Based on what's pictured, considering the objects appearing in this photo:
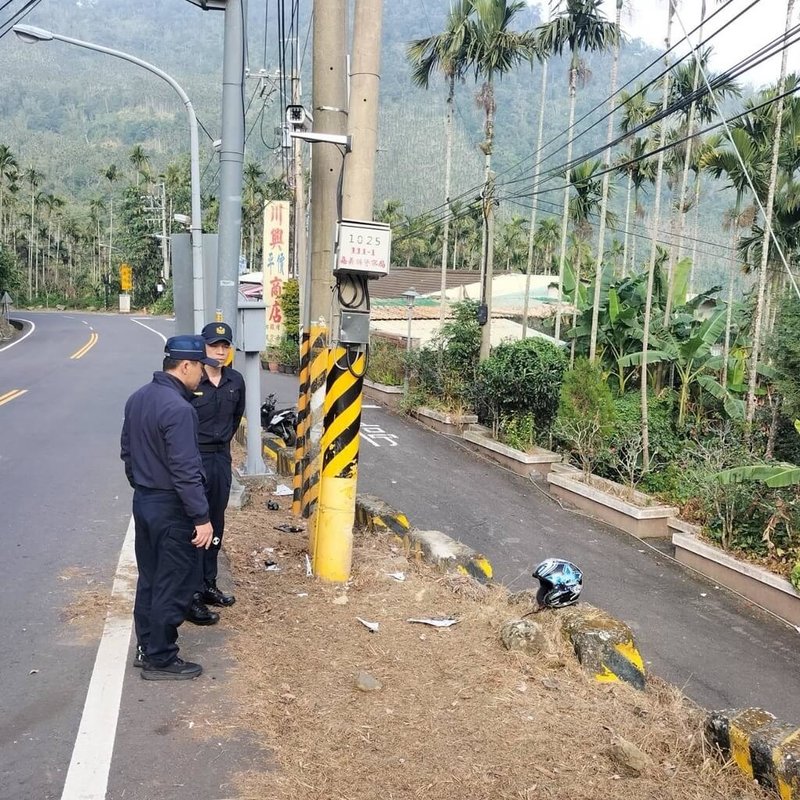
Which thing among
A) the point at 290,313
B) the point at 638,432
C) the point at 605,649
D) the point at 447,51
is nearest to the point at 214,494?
the point at 605,649

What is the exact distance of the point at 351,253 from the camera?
19.2 ft

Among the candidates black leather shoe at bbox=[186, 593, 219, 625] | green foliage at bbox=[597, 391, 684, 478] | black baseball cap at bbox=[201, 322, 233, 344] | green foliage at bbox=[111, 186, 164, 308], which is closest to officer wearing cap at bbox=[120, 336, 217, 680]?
black leather shoe at bbox=[186, 593, 219, 625]

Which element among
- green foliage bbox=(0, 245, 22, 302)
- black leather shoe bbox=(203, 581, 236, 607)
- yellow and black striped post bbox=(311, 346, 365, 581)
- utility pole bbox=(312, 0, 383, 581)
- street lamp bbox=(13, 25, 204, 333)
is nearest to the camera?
black leather shoe bbox=(203, 581, 236, 607)

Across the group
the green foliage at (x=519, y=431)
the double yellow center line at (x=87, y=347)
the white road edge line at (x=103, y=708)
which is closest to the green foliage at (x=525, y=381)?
the green foliage at (x=519, y=431)

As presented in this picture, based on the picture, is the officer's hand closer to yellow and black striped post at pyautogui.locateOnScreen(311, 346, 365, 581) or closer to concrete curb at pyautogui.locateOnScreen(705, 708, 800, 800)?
yellow and black striped post at pyautogui.locateOnScreen(311, 346, 365, 581)

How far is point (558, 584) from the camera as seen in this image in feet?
17.9

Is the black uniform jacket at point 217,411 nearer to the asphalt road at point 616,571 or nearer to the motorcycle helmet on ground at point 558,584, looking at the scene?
the motorcycle helmet on ground at point 558,584

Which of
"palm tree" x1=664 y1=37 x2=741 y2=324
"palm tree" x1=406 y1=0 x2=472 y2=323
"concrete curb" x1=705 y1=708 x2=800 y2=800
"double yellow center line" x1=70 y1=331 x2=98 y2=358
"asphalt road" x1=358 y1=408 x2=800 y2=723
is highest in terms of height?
"palm tree" x1=406 y1=0 x2=472 y2=323

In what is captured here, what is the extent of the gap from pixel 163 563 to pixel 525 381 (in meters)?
13.5

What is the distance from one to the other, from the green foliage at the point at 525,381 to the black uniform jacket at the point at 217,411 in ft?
39.4

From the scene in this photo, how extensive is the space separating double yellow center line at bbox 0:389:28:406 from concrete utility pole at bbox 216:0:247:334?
36.2 ft

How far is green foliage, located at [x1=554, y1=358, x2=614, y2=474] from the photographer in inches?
612

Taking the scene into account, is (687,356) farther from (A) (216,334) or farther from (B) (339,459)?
(A) (216,334)

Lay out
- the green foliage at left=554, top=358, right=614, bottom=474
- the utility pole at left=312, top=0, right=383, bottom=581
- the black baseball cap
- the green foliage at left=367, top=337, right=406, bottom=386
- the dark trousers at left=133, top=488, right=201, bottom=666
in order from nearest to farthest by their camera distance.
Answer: the dark trousers at left=133, top=488, right=201, bottom=666 → the black baseball cap → the utility pole at left=312, top=0, right=383, bottom=581 → the green foliage at left=554, top=358, right=614, bottom=474 → the green foliage at left=367, top=337, right=406, bottom=386
